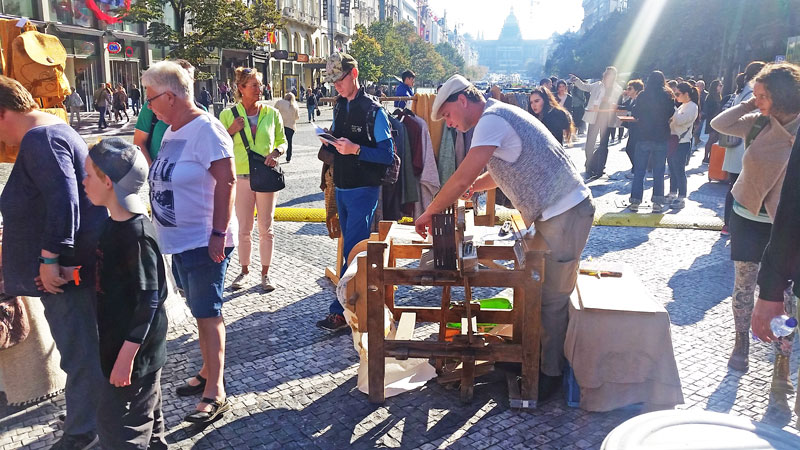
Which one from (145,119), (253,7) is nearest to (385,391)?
(145,119)

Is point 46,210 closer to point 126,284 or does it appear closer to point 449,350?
point 126,284

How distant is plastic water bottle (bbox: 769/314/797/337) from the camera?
2.20m

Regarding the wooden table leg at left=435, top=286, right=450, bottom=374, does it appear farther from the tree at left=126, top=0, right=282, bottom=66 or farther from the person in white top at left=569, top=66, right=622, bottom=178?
the tree at left=126, top=0, right=282, bottom=66

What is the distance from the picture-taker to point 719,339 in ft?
14.9

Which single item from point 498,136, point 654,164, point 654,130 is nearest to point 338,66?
point 498,136

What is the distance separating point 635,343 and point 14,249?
3.34m

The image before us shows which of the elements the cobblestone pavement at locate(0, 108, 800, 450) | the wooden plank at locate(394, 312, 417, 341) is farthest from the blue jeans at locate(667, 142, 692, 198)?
the wooden plank at locate(394, 312, 417, 341)

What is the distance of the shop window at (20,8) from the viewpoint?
950 inches

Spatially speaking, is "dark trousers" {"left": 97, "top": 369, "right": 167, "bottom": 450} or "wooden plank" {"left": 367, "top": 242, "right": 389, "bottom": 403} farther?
"wooden plank" {"left": 367, "top": 242, "right": 389, "bottom": 403}

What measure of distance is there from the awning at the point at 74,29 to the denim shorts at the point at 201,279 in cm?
2822

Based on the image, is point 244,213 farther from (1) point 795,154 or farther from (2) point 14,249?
(1) point 795,154

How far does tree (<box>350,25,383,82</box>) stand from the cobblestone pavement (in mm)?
46847

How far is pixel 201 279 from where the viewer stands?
3344 mm

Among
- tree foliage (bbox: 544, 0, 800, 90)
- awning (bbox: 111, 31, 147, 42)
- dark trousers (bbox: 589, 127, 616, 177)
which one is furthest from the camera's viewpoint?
tree foliage (bbox: 544, 0, 800, 90)
